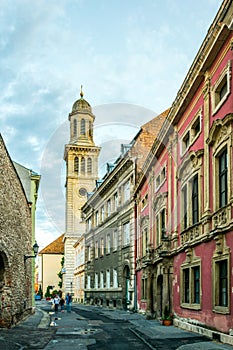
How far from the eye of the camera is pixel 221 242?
16891mm

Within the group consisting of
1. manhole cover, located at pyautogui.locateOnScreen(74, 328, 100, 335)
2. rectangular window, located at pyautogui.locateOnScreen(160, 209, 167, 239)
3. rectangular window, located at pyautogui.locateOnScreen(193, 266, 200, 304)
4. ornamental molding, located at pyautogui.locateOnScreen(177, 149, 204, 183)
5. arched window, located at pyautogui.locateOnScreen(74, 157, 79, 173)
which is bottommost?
manhole cover, located at pyautogui.locateOnScreen(74, 328, 100, 335)

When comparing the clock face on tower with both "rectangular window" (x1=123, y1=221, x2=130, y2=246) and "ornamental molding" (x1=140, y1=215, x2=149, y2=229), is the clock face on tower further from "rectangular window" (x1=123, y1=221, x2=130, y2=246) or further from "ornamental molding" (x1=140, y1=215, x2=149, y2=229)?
"ornamental molding" (x1=140, y1=215, x2=149, y2=229)

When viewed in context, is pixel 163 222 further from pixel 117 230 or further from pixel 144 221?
pixel 117 230

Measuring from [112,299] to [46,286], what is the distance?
175 feet

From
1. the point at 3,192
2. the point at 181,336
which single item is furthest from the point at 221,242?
the point at 3,192

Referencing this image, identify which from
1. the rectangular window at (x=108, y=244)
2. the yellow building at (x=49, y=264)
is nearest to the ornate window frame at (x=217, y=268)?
the rectangular window at (x=108, y=244)

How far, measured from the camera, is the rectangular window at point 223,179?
17375mm

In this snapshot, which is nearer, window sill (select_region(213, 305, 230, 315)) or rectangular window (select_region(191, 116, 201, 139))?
window sill (select_region(213, 305, 230, 315))

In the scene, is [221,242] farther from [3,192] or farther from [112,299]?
[112,299]

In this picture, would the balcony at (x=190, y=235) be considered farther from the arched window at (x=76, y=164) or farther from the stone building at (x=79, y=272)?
the arched window at (x=76, y=164)

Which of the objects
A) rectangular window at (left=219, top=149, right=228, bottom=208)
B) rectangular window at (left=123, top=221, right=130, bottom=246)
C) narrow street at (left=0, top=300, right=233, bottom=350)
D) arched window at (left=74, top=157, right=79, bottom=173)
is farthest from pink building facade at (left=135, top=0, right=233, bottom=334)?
arched window at (left=74, top=157, right=79, bottom=173)

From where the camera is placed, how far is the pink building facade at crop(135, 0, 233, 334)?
1673cm

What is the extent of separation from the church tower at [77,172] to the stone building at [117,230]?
20342 millimetres

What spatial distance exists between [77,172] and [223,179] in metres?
62.7
